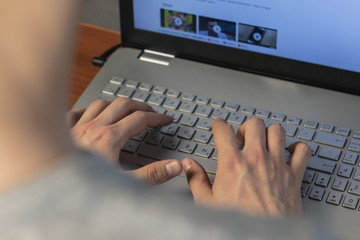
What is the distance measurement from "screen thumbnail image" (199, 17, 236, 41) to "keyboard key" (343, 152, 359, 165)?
8.8 inches

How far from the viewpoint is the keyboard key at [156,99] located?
760 millimetres

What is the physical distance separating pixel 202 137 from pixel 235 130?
0.14ft

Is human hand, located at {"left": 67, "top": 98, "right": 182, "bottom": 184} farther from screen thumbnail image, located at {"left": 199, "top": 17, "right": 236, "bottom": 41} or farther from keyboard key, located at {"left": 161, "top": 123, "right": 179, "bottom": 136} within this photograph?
screen thumbnail image, located at {"left": 199, "top": 17, "right": 236, "bottom": 41}

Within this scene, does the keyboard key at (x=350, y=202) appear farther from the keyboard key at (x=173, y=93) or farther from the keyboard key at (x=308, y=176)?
the keyboard key at (x=173, y=93)

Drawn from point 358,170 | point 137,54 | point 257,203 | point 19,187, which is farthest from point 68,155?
point 137,54

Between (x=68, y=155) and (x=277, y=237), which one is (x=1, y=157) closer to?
(x=68, y=155)

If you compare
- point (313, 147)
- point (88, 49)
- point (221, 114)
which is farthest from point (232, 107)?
point (88, 49)

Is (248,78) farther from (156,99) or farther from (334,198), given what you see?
(334,198)

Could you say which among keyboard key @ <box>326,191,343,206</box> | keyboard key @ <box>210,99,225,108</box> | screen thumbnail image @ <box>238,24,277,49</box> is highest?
screen thumbnail image @ <box>238,24,277,49</box>

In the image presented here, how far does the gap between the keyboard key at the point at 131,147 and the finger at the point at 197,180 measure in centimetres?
7

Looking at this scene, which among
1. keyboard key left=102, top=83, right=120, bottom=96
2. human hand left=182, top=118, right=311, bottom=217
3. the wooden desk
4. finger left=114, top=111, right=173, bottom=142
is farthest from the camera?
the wooden desk

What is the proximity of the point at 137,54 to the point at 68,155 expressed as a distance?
23.2 inches

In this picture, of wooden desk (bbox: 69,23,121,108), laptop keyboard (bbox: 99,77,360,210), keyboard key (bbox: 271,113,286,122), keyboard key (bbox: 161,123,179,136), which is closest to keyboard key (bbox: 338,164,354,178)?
laptop keyboard (bbox: 99,77,360,210)

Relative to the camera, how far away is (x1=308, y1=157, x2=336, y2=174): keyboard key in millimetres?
650
